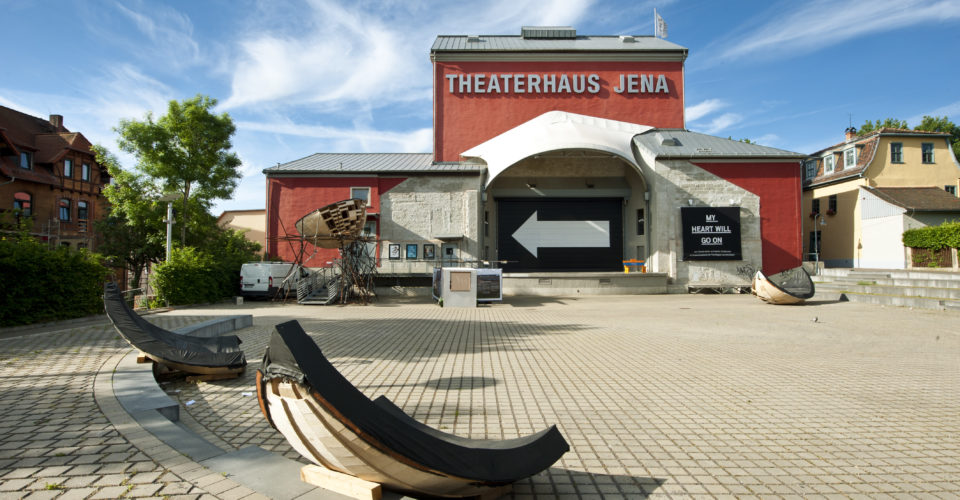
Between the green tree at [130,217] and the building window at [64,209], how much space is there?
3.22 meters

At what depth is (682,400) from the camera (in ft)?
18.4

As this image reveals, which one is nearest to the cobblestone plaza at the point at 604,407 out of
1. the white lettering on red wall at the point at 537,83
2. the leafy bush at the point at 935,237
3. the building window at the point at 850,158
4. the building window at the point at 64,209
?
the leafy bush at the point at 935,237

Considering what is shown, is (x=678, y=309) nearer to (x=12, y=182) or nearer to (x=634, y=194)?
(x=634, y=194)

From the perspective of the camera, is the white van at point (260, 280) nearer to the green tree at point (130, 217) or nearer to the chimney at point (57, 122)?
the green tree at point (130, 217)

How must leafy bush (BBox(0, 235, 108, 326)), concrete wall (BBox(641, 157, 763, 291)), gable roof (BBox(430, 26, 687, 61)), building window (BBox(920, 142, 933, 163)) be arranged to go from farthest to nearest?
building window (BBox(920, 142, 933, 163)) → gable roof (BBox(430, 26, 687, 61)) → concrete wall (BBox(641, 157, 763, 291)) → leafy bush (BBox(0, 235, 108, 326))

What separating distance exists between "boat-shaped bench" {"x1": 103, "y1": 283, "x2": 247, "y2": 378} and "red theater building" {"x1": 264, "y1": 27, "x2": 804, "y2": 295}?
1744 centimetres

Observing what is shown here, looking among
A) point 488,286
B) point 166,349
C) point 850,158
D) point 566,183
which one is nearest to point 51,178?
point 488,286

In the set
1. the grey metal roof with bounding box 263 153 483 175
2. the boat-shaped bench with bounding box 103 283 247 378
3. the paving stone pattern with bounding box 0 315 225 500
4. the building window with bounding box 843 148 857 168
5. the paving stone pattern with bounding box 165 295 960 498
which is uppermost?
the building window with bounding box 843 148 857 168

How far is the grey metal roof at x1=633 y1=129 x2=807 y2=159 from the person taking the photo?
2602 centimetres

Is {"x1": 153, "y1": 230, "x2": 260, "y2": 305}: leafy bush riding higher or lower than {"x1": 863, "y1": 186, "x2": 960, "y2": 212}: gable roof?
lower

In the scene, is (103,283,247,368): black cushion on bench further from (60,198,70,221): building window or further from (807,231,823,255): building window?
(807,231,823,255): building window

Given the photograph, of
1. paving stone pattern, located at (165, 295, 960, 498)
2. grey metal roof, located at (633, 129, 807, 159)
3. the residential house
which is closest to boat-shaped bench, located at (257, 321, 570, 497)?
paving stone pattern, located at (165, 295, 960, 498)

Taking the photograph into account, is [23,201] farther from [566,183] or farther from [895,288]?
[895,288]

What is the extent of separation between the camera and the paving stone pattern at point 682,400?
360cm
